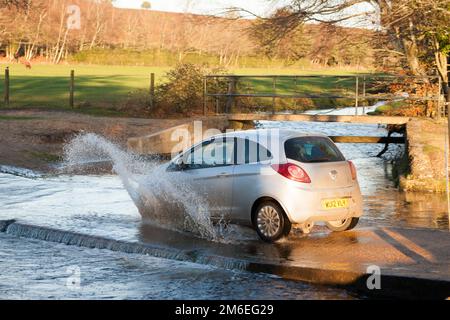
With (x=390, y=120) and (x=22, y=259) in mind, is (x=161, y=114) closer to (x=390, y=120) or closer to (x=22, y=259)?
(x=390, y=120)

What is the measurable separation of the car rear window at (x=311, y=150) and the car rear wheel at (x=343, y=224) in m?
1.01

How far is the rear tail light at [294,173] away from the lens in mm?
13141

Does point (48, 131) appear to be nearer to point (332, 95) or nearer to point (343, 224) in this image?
point (332, 95)

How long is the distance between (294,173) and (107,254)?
2933mm

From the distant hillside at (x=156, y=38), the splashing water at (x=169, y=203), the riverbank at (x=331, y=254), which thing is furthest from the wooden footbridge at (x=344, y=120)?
the riverbank at (x=331, y=254)

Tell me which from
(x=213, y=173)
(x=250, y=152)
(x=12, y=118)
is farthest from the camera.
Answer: (x=12, y=118)

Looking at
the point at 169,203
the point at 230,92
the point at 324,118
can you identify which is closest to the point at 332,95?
the point at 324,118

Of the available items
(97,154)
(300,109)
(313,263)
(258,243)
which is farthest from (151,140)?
(300,109)

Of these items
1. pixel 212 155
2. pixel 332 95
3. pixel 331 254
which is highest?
pixel 332 95

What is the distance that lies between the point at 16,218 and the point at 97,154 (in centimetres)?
1325

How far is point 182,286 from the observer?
1085cm

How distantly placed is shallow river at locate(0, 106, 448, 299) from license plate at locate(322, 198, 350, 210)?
5.76ft

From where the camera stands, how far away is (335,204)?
525 inches

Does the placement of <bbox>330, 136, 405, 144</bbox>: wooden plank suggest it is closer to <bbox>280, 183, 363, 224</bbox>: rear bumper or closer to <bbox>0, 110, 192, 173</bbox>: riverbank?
<bbox>0, 110, 192, 173</bbox>: riverbank
